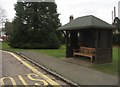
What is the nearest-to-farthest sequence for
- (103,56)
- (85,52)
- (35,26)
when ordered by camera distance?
(103,56), (85,52), (35,26)

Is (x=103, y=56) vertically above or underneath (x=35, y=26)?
underneath

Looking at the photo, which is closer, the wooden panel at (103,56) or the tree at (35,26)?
the wooden panel at (103,56)

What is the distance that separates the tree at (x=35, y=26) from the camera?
42.8m

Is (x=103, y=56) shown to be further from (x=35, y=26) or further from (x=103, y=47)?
(x=35, y=26)

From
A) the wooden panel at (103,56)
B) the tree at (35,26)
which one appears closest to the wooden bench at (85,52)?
the wooden panel at (103,56)

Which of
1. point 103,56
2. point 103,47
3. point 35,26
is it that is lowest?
point 103,56

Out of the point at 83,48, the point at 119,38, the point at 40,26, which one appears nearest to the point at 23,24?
the point at 40,26

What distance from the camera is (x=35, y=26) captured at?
43.8 metres

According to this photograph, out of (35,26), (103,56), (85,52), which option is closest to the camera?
(103,56)

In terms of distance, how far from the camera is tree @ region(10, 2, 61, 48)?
42844 mm

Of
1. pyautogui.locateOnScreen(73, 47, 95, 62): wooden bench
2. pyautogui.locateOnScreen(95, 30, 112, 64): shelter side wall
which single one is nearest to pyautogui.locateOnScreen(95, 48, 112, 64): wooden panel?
pyautogui.locateOnScreen(95, 30, 112, 64): shelter side wall

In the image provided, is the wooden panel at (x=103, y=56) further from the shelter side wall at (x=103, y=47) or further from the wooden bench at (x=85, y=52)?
the wooden bench at (x=85, y=52)

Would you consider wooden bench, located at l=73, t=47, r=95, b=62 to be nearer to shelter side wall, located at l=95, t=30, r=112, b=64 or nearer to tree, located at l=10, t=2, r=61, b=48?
shelter side wall, located at l=95, t=30, r=112, b=64

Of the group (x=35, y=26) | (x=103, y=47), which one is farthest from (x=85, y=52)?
(x=35, y=26)
